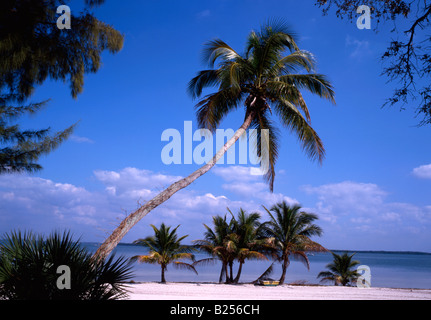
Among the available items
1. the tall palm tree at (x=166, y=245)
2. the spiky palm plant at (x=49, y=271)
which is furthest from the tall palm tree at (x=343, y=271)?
the spiky palm plant at (x=49, y=271)

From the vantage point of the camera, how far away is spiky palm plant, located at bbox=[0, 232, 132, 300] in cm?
526

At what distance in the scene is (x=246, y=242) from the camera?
77.2 ft

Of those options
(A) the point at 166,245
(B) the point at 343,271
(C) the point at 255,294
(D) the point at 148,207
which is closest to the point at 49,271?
(D) the point at 148,207

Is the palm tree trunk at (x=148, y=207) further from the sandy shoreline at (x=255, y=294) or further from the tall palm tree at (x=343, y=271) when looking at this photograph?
the tall palm tree at (x=343, y=271)

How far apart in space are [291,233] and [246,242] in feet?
10.8

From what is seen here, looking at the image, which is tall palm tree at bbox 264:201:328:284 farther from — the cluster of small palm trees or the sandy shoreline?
the sandy shoreline

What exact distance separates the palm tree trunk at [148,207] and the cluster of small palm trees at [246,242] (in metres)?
12.4

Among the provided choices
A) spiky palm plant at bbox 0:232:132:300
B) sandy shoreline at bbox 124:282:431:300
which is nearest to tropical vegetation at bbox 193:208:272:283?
sandy shoreline at bbox 124:282:431:300

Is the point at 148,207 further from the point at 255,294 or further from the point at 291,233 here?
the point at 291,233

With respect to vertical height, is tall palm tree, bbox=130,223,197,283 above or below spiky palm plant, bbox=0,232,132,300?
below

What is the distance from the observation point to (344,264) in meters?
27.6

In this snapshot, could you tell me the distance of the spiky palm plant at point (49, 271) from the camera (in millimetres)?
5258

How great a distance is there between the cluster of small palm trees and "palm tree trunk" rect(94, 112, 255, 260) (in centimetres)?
1241
